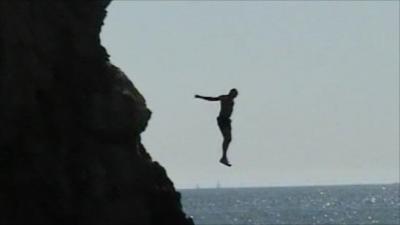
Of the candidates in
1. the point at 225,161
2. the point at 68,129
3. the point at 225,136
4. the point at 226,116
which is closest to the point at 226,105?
the point at 226,116

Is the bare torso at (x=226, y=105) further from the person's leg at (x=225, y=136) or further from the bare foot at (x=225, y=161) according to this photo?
the bare foot at (x=225, y=161)

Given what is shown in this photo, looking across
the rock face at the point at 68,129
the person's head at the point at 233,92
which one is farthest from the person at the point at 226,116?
the rock face at the point at 68,129

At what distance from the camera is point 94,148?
26484 millimetres

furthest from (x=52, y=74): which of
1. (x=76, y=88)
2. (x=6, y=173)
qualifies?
(x=6, y=173)

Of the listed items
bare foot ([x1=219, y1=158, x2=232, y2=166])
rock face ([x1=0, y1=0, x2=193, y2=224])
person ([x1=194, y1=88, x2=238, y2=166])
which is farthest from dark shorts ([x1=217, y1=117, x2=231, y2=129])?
rock face ([x1=0, y1=0, x2=193, y2=224])

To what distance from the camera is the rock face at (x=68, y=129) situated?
997 inches

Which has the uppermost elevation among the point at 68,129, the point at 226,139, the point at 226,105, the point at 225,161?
the point at 226,105

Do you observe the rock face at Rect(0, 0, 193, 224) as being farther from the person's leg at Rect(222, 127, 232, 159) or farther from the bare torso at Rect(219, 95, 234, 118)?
the bare torso at Rect(219, 95, 234, 118)

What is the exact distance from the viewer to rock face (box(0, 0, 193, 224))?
25.3m

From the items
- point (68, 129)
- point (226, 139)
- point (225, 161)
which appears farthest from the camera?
point (68, 129)

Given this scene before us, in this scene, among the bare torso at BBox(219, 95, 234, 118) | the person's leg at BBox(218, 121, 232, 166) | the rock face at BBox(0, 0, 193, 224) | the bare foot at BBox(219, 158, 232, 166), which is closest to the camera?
the bare foot at BBox(219, 158, 232, 166)

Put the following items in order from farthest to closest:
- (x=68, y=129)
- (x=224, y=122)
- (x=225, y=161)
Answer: (x=68, y=129)
(x=224, y=122)
(x=225, y=161)

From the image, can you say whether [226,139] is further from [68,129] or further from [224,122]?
Answer: [68,129]

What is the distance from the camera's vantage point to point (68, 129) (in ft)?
86.5
